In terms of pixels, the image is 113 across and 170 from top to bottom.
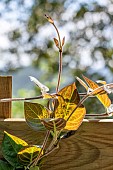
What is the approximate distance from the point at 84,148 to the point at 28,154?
140mm

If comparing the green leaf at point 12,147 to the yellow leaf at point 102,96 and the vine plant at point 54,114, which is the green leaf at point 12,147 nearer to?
the vine plant at point 54,114

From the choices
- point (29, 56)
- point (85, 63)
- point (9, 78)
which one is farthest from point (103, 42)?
point (9, 78)

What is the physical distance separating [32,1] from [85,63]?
27.4 inches

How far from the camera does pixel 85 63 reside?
3.39 meters

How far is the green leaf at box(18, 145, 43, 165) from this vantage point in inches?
26.7

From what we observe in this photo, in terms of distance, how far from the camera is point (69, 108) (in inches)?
26.2

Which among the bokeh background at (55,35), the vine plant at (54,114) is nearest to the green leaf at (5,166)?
the vine plant at (54,114)

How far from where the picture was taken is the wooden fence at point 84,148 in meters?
0.78

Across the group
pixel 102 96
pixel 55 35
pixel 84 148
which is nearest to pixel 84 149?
pixel 84 148

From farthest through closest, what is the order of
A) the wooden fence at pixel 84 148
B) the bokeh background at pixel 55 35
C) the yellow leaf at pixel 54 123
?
the bokeh background at pixel 55 35, the wooden fence at pixel 84 148, the yellow leaf at pixel 54 123

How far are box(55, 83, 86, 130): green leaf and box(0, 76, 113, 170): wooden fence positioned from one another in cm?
11

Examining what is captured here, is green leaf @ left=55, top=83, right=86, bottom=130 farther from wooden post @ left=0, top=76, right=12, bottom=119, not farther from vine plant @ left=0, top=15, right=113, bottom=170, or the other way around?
wooden post @ left=0, top=76, right=12, bottom=119

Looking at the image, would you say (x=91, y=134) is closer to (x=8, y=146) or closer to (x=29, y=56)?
(x=8, y=146)

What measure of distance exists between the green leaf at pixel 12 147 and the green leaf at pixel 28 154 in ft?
0.05
